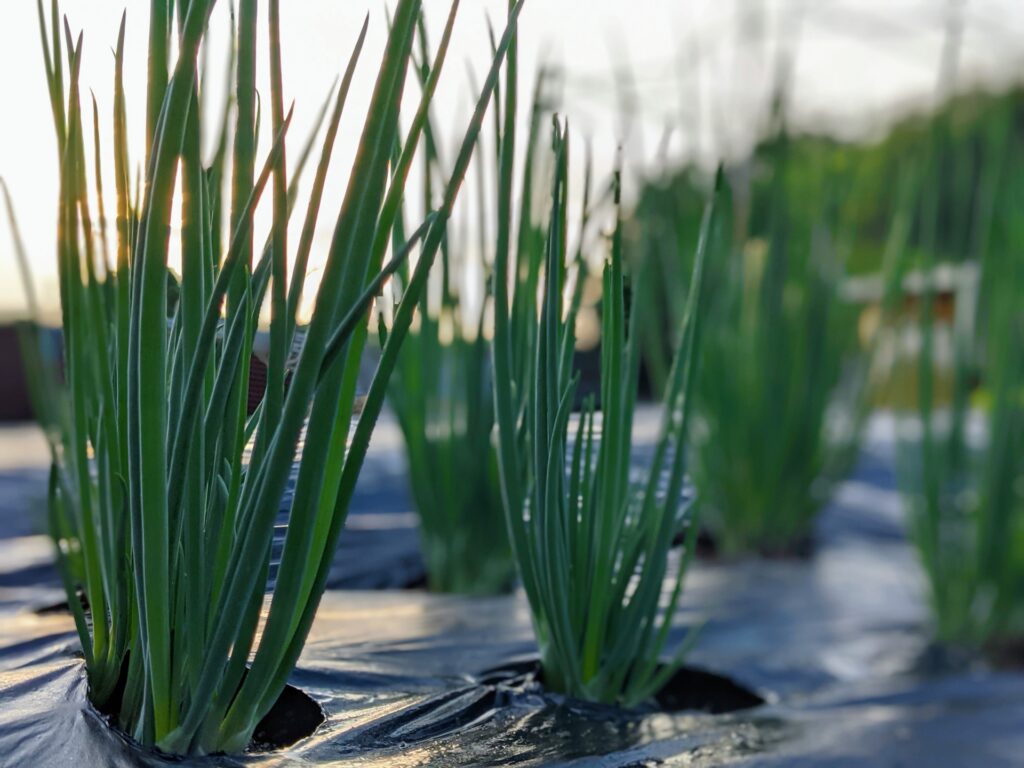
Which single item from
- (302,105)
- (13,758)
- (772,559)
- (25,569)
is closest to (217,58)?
(302,105)

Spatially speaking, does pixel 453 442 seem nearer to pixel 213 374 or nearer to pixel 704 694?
pixel 704 694

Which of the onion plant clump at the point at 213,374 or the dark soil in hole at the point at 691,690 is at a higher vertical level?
the onion plant clump at the point at 213,374

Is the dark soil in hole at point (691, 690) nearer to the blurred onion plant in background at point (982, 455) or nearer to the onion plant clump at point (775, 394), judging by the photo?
the blurred onion plant in background at point (982, 455)

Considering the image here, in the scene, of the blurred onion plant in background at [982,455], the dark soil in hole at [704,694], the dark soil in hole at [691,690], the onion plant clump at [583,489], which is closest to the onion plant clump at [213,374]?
the onion plant clump at [583,489]

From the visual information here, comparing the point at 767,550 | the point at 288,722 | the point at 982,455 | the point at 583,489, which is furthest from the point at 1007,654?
the point at 288,722

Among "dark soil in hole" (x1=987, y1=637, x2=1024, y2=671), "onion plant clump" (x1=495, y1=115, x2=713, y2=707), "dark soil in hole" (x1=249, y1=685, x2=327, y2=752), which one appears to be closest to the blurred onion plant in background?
"dark soil in hole" (x1=987, y1=637, x2=1024, y2=671)

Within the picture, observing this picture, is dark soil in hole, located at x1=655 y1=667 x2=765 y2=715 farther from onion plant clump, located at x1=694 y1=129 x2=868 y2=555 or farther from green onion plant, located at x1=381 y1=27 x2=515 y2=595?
onion plant clump, located at x1=694 y1=129 x2=868 y2=555

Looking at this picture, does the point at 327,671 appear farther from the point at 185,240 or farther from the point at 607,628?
the point at 185,240
